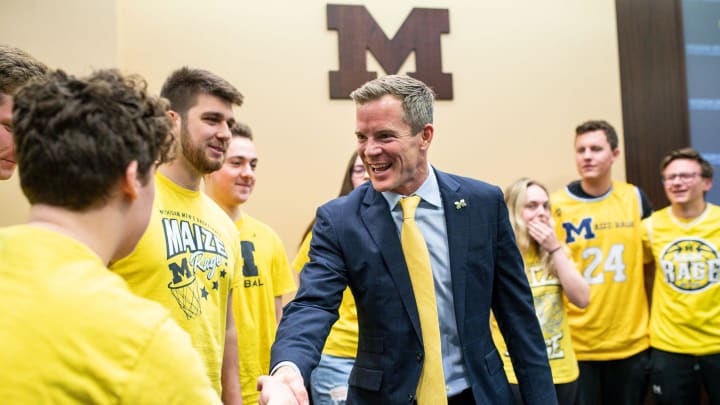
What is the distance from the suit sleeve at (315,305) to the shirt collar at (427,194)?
0.20 metres

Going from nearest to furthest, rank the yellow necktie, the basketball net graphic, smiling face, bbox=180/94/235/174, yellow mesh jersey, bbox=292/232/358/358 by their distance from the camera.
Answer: the yellow necktie
the basketball net graphic
smiling face, bbox=180/94/235/174
yellow mesh jersey, bbox=292/232/358/358

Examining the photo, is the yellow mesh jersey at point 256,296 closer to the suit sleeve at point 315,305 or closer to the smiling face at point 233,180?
the smiling face at point 233,180

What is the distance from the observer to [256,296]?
3014 millimetres

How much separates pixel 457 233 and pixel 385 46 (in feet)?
8.11

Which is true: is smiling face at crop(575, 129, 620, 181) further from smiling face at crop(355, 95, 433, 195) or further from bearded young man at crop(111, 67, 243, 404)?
bearded young man at crop(111, 67, 243, 404)

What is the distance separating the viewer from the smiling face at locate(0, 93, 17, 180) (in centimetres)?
175

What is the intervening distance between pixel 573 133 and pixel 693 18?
125cm

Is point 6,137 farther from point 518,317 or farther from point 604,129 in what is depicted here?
point 604,129

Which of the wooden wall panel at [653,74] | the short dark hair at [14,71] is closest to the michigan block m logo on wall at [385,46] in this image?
the wooden wall panel at [653,74]

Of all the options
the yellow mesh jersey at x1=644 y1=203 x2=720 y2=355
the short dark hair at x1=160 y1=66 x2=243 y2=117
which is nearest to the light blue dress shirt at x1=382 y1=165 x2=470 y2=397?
the short dark hair at x1=160 y1=66 x2=243 y2=117

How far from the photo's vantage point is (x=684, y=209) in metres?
3.86

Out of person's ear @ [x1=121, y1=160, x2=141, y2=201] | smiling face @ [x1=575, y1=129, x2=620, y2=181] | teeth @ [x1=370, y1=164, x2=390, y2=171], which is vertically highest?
smiling face @ [x1=575, y1=129, x2=620, y2=181]

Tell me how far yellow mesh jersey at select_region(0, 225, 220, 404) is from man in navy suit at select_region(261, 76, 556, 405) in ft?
2.70

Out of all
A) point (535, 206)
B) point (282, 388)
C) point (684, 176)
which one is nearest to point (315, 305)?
point (282, 388)
